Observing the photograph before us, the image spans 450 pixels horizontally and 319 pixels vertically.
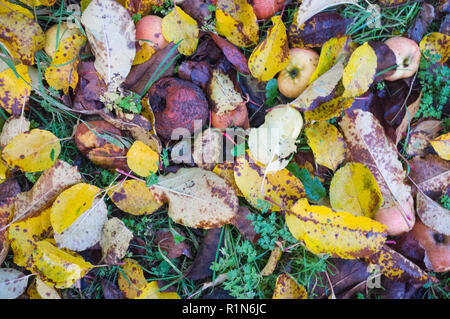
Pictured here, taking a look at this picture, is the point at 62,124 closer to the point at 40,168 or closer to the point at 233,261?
the point at 40,168

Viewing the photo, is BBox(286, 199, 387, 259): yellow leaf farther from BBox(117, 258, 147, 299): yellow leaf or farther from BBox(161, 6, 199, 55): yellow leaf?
BBox(161, 6, 199, 55): yellow leaf

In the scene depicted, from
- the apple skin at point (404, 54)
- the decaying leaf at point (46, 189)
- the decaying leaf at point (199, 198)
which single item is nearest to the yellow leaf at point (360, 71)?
the apple skin at point (404, 54)

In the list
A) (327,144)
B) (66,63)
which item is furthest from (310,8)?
(66,63)

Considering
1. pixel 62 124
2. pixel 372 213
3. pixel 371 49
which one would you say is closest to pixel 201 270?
pixel 372 213

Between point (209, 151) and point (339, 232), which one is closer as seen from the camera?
point (339, 232)

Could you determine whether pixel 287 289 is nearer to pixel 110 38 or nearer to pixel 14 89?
pixel 110 38

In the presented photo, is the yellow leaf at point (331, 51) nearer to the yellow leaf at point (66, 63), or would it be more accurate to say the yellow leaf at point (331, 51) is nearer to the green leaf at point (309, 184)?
the green leaf at point (309, 184)

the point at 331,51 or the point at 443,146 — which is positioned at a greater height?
the point at 331,51
